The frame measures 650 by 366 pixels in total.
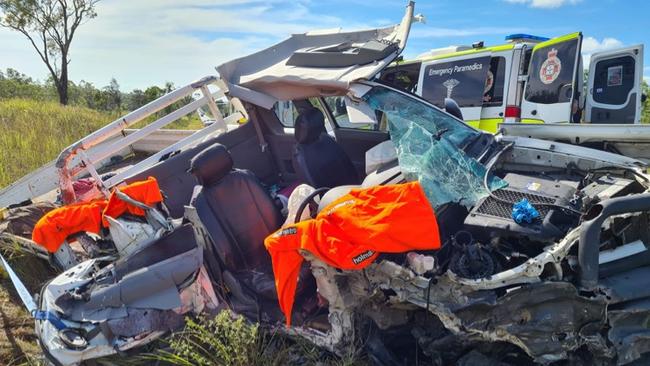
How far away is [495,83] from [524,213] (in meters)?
5.48

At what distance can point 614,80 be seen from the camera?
631cm

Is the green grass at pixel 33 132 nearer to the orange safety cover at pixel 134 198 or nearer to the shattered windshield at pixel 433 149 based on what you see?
the orange safety cover at pixel 134 198

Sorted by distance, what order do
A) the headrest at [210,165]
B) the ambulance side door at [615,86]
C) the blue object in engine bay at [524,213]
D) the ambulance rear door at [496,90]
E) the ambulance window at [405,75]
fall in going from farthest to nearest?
the ambulance window at [405,75]
the ambulance rear door at [496,90]
the ambulance side door at [615,86]
the headrest at [210,165]
the blue object in engine bay at [524,213]

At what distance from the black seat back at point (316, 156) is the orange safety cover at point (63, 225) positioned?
1.75 metres

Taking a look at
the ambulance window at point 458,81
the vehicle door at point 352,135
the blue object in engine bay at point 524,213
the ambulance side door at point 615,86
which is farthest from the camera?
the ambulance window at point 458,81

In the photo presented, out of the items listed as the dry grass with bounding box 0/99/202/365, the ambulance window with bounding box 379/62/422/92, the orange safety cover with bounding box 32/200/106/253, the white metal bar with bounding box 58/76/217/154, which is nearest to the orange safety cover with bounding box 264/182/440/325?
the orange safety cover with bounding box 32/200/106/253

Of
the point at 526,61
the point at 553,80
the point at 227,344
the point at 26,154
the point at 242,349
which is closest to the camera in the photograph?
the point at 242,349

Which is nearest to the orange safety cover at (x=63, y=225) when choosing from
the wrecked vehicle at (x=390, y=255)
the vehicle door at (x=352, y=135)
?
the wrecked vehicle at (x=390, y=255)

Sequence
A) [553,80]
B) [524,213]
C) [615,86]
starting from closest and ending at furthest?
[524,213] < [615,86] < [553,80]

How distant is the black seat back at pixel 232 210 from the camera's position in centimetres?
334

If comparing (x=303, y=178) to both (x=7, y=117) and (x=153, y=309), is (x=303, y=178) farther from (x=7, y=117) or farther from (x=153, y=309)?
(x=7, y=117)

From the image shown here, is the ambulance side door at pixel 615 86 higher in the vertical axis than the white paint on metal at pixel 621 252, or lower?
higher

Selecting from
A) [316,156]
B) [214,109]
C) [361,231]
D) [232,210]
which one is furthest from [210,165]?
[214,109]

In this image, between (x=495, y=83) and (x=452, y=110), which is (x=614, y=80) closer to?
(x=495, y=83)
